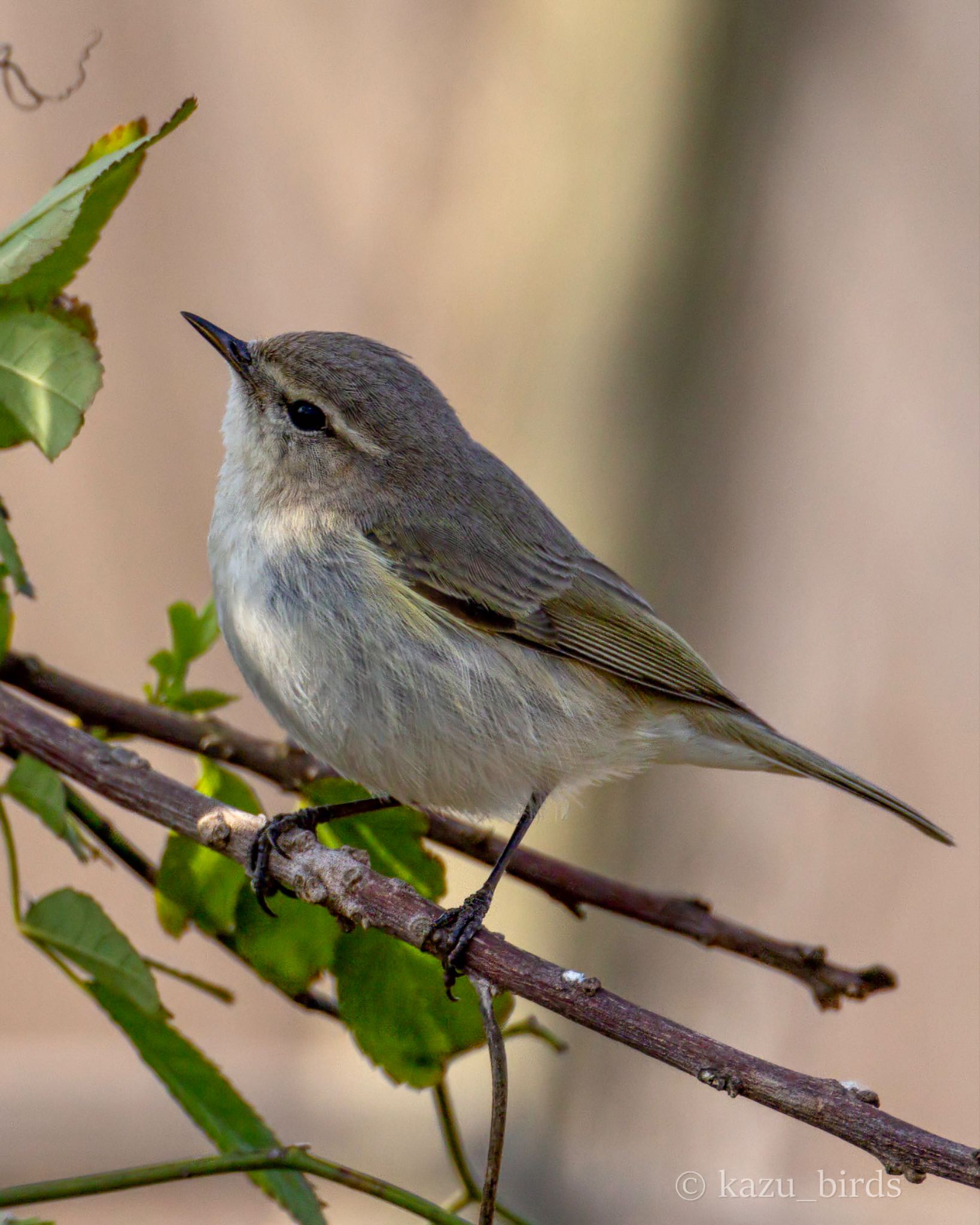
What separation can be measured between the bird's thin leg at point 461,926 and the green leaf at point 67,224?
847mm

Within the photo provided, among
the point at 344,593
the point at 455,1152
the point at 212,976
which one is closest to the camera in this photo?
the point at 455,1152

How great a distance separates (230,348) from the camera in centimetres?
221

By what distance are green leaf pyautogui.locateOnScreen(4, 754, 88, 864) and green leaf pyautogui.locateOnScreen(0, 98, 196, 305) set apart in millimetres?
536

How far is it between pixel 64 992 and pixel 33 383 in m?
2.72

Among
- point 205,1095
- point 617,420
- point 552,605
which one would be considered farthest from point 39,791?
point 617,420

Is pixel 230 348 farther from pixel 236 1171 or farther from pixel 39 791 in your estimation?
pixel 236 1171

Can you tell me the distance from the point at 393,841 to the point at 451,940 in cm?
25

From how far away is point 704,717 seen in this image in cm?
239

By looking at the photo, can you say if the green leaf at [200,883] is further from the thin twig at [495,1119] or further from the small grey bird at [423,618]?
the thin twig at [495,1119]

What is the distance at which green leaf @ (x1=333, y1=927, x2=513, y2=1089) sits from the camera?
1512 mm

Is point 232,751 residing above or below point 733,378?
below

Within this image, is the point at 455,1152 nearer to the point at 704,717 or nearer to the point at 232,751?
the point at 232,751

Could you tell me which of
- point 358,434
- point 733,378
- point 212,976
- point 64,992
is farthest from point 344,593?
point 64,992

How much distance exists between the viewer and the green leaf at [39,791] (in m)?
1.36
